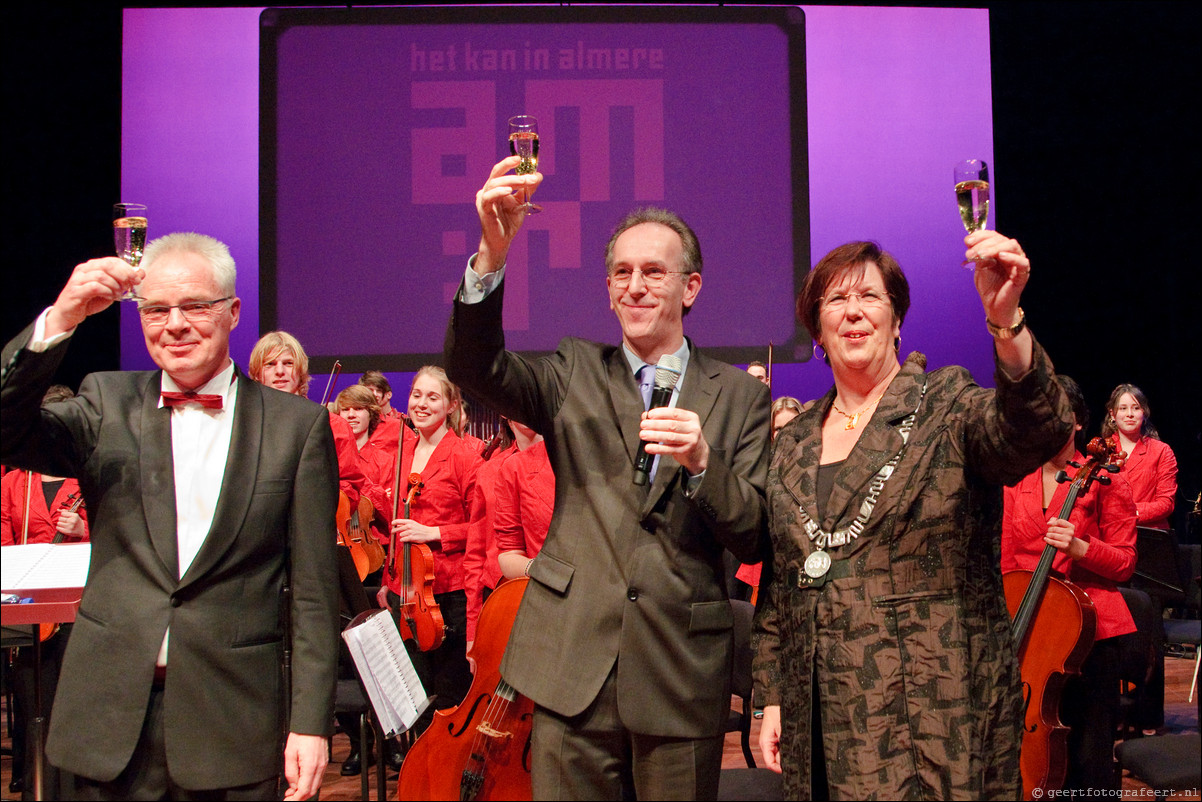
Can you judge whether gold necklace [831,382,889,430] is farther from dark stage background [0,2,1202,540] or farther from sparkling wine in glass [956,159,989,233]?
dark stage background [0,2,1202,540]

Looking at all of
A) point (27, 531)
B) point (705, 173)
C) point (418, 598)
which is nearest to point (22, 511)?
point (27, 531)

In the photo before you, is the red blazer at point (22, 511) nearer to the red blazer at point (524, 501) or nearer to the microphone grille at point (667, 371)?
the red blazer at point (524, 501)

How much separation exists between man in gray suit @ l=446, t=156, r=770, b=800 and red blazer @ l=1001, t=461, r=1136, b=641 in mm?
1905

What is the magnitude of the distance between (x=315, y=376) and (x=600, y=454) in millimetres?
4752

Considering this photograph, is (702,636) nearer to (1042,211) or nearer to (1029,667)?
(1029,667)

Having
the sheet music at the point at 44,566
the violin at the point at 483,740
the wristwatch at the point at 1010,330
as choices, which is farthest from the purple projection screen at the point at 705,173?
the wristwatch at the point at 1010,330

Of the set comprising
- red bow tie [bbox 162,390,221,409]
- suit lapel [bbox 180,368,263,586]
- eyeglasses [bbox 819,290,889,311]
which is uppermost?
eyeglasses [bbox 819,290,889,311]

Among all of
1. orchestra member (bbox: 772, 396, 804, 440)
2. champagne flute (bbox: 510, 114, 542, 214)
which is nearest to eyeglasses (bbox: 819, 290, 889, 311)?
champagne flute (bbox: 510, 114, 542, 214)

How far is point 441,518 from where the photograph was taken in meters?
4.36

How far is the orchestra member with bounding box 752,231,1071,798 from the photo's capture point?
5.46ft

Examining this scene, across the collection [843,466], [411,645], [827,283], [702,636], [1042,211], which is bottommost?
[411,645]

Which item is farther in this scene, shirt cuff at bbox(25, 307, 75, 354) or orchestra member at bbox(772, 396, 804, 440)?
orchestra member at bbox(772, 396, 804, 440)

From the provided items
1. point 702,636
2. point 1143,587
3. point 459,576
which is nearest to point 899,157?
point 1143,587

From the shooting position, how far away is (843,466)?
1.91m
